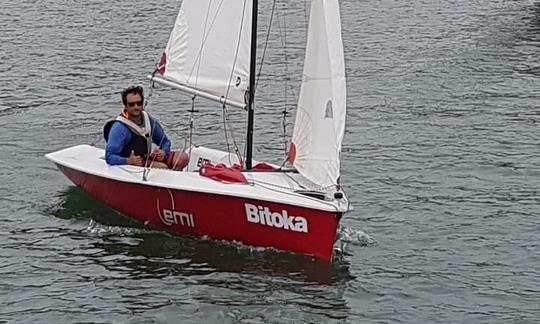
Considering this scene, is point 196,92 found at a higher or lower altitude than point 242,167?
higher

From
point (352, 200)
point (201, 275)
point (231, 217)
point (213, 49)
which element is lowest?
point (201, 275)

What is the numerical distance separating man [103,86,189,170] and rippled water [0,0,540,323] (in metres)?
1.25

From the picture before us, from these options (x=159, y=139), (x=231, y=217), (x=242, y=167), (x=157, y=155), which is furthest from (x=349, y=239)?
(x=159, y=139)

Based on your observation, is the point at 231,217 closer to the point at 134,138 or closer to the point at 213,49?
the point at 134,138

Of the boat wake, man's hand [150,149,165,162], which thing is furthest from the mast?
the boat wake

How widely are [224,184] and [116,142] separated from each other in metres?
2.36

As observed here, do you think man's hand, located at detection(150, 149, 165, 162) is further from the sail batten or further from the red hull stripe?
the sail batten

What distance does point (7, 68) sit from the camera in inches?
1332

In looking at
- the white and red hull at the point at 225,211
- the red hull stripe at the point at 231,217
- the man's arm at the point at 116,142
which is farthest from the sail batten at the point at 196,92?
the red hull stripe at the point at 231,217

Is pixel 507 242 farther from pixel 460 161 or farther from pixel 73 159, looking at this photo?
pixel 73 159

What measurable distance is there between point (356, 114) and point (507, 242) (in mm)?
9890

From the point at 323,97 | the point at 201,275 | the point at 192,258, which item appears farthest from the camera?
the point at 192,258

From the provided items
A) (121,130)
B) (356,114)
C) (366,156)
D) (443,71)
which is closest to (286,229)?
(121,130)

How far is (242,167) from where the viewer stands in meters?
18.4
